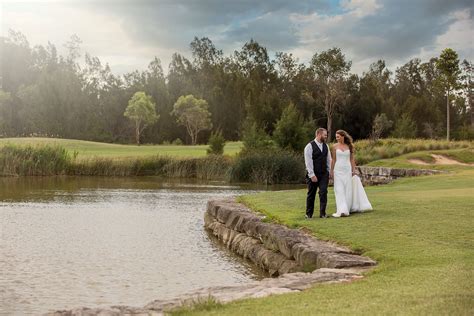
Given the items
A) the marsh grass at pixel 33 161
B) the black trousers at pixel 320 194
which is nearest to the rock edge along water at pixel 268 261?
the black trousers at pixel 320 194

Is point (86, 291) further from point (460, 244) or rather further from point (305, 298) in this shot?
point (460, 244)

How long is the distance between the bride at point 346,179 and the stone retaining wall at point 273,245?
199 cm

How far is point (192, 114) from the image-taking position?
76250 mm

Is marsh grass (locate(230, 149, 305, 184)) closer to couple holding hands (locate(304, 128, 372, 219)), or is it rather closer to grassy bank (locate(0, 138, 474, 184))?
grassy bank (locate(0, 138, 474, 184))

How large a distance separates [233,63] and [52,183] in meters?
72.0

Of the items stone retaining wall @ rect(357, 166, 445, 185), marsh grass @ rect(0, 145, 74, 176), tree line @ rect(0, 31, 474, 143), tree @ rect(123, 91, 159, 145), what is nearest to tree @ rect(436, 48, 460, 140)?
tree line @ rect(0, 31, 474, 143)

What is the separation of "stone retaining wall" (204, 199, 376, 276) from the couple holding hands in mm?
1480

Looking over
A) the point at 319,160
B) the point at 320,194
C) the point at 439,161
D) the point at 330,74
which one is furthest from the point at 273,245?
the point at 330,74

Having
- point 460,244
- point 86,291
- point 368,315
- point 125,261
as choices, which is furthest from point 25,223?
point 368,315

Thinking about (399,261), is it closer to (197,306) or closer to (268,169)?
(197,306)

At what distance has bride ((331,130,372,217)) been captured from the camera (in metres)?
14.3

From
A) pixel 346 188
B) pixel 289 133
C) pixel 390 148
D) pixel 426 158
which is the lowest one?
pixel 346 188

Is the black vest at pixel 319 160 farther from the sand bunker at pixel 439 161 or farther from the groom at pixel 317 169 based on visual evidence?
the sand bunker at pixel 439 161

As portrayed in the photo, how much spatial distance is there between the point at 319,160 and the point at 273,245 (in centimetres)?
279
